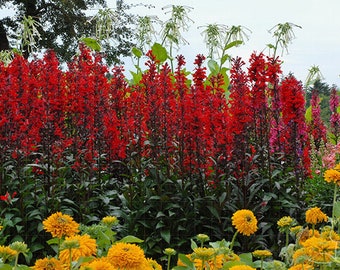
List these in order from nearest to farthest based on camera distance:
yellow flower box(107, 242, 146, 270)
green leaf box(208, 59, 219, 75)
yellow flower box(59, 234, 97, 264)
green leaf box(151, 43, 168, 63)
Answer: yellow flower box(107, 242, 146, 270) < yellow flower box(59, 234, 97, 264) < green leaf box(151, 43, 168, 63) < green leaf box(208, 59, 219, 75)

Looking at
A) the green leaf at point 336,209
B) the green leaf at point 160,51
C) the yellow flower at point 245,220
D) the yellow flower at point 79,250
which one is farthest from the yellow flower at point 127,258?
the green leaf at point 160,51

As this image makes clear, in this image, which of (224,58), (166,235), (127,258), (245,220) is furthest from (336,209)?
(224,58)

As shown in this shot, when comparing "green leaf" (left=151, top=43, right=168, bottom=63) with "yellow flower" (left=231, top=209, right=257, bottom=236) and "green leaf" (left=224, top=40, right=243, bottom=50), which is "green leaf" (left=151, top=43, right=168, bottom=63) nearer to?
"green leaf" (left=224, top=40, right=243, bottom=50)

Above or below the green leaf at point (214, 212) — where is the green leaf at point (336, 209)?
above

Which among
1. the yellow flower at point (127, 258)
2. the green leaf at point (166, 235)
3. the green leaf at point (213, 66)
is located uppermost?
the green leaf at point (213, 66)

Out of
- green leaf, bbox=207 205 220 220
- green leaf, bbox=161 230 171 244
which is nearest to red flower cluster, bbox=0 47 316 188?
green leaf, bbox=207 205 220 220

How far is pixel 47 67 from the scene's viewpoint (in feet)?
15.1

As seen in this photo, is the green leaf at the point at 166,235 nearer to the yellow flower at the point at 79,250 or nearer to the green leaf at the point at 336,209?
the green leaf at the point at 336,209

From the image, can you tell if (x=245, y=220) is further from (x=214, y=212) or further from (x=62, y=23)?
(x=62, y=23)

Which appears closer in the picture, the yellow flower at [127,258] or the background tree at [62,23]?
Answer: the yellow flower at [127,258]

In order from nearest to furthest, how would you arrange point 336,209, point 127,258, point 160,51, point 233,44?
point 127,258
point 336,209
point 160,51
point 233,44

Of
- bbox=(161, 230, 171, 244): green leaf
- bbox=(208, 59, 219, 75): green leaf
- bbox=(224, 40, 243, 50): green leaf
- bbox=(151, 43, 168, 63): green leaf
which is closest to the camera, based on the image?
bbox=(161, 230, 171, 244): green leaf

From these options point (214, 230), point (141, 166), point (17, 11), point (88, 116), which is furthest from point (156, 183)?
point (17, 11)

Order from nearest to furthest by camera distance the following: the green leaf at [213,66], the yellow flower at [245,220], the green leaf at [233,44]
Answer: the yellow flower at [245,220] < the green leaf at [233,44] < the green leaf at [213,66]
